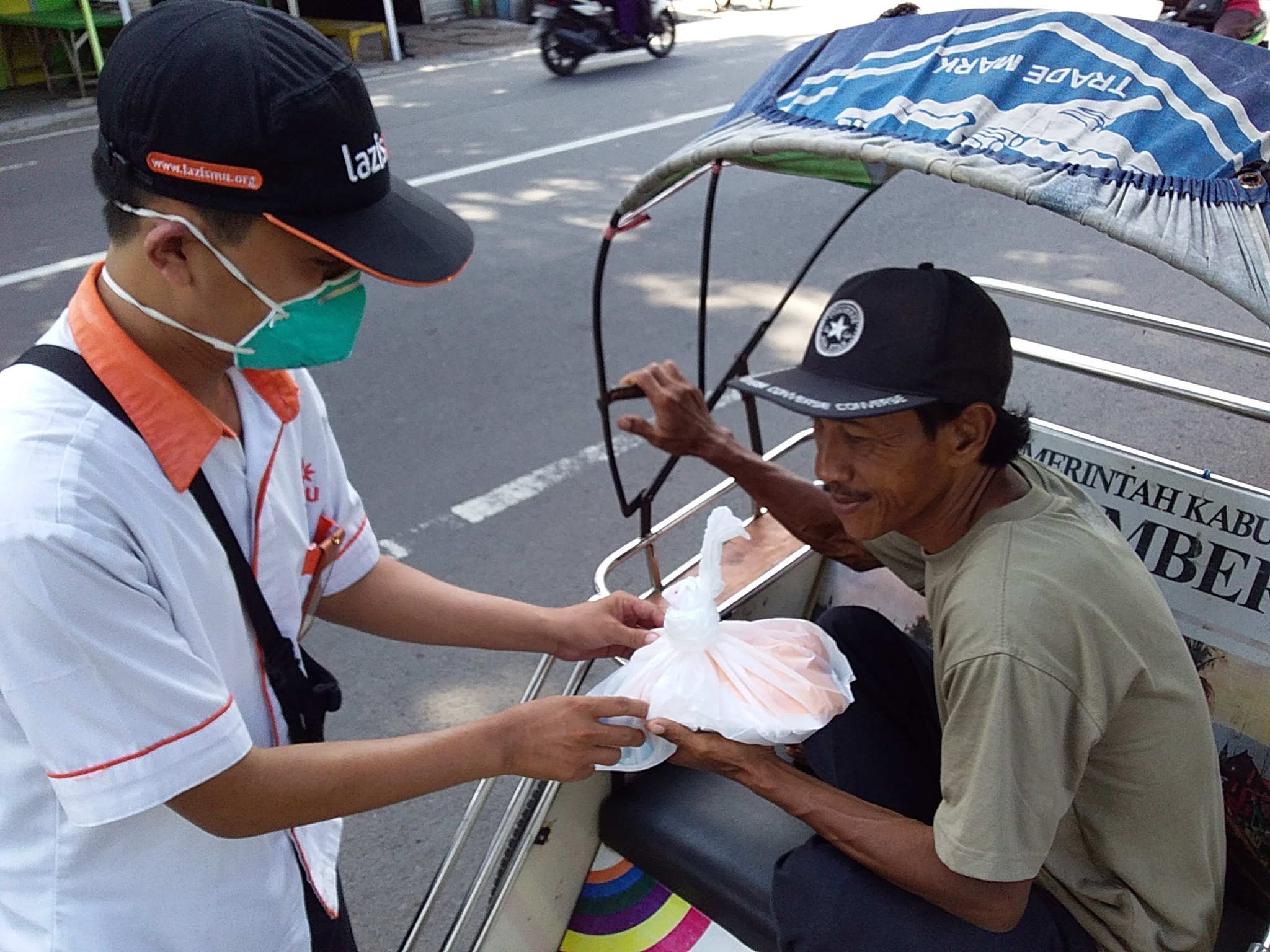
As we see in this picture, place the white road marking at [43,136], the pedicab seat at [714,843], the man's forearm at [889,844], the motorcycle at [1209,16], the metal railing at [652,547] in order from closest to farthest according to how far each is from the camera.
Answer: the man's forearm at [889,844] → the pedicab seat at [714,843] → the metal railing at [652,547] → the motorcycle at [1209,16] → the white road marking at [43,136]

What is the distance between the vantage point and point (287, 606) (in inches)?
55.7

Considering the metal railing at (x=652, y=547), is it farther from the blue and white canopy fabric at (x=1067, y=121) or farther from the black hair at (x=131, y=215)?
the black hair at (x=131, y=215)

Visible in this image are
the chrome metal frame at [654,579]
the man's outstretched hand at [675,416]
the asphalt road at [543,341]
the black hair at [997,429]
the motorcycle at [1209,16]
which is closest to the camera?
the black hair at [997,429]

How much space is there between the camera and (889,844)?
1.56m

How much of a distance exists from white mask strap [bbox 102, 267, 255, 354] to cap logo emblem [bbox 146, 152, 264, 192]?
17 cm

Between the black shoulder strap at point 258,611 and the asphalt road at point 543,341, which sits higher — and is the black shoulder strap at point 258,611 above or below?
above

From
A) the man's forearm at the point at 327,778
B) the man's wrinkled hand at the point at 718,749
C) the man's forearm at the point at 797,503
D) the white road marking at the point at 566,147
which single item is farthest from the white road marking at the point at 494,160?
the man's forearm at the point at 327,778

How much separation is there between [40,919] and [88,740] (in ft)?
0.96

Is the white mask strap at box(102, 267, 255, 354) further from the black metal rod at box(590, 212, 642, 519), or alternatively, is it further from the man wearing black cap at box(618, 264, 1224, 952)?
the black metal rod at box(590, 212, 642, 519)

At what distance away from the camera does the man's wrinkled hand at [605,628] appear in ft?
6.26

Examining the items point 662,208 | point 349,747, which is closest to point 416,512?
point 349,747

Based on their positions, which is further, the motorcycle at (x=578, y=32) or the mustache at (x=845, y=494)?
the motorcycle at (x=578, y=32)

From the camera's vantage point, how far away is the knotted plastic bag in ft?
5.44

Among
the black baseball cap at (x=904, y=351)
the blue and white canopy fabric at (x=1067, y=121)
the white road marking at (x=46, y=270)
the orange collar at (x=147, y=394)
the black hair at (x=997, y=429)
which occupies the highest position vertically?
the blue and white canopy fabric at (x=1067, y=121)
